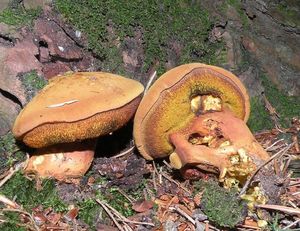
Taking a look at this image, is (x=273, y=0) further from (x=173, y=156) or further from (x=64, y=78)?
(x=64, y=78)

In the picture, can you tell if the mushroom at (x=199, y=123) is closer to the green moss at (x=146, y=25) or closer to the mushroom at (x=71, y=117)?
the mushroom at (x=71, y=117)

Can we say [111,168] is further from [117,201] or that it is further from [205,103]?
[205,103]

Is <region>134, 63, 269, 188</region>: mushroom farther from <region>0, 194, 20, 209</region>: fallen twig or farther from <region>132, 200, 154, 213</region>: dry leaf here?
<region>0, 194, 20, 209</region>: fallen twig

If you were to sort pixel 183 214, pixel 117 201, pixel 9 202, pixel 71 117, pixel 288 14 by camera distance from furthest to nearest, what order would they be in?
pixel 288 14 → pixel 117 201 → pixel 183 214 → pixel 9 202 → pixel 71 117

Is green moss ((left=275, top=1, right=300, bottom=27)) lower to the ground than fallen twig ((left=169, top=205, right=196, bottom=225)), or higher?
higher

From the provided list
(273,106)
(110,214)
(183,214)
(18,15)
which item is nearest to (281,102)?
(273,106)

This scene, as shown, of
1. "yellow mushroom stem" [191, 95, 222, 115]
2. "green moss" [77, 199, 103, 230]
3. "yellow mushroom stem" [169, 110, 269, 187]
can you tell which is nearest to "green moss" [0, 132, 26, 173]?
"green moss" [77, 199, 103, 230]

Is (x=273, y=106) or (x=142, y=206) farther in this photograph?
(x=273, y=106)

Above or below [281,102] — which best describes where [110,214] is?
below
